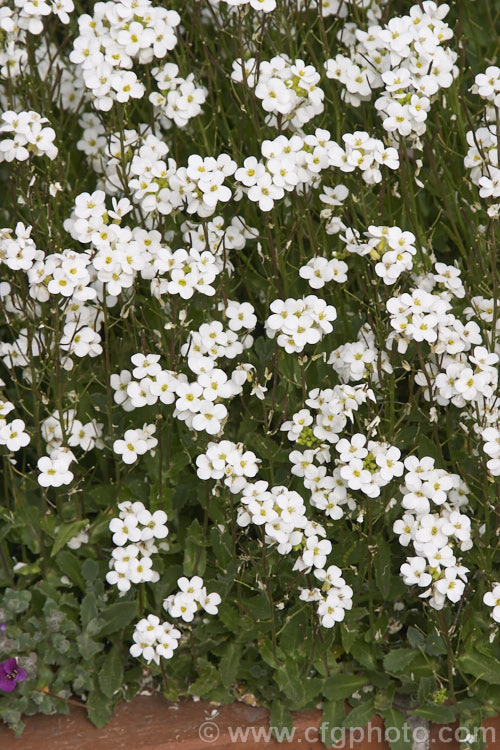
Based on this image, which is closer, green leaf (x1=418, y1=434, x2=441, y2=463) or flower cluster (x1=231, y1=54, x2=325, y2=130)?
flower cluster (x1=231, y1=54, x2=325, y2=130)

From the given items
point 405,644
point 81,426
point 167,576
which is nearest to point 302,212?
point 81,426

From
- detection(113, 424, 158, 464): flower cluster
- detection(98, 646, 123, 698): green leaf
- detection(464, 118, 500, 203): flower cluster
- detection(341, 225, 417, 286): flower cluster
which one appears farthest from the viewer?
detection(98, 646, 123, 698): green leaf

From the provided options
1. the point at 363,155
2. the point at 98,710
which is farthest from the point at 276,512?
the point at 363,155

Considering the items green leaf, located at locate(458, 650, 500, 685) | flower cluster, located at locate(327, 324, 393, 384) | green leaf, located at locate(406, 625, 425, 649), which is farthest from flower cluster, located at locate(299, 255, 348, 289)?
green leaf, located at locate(458, 650, 500, 685)

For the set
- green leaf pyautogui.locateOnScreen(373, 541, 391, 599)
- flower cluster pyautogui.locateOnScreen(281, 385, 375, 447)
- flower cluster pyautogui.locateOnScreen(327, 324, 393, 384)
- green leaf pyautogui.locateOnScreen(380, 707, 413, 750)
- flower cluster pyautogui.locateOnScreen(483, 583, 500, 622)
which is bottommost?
green leaf pyautogui.locateOnScreen(380, 707, 413, 750)

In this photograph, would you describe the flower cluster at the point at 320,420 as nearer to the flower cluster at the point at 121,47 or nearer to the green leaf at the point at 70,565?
the green leaf at the point at 70,565

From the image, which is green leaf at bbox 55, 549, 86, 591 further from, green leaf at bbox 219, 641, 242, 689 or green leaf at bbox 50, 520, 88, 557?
green leaf at bbox 219, 641, 242, 689

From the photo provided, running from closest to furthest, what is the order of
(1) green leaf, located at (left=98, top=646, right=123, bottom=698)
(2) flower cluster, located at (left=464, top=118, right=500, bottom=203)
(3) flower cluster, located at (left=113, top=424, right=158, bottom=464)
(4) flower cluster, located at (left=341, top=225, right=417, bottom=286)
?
(4) flower cluster, located at (left=341, top=225, right=417, bottom=286) → (2) flower cluster, located at (left=464, top=118, right=500, bottom=203) → (3) flower cluster, located at (left=113, top=424, right=158, bottom=464) → (1) green leaf, located at (left=98, top=646, right=123, bottom=698)

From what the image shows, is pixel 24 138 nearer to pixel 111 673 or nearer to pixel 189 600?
pixel 189 600

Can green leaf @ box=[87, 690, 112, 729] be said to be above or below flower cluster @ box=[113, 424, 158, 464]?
below
